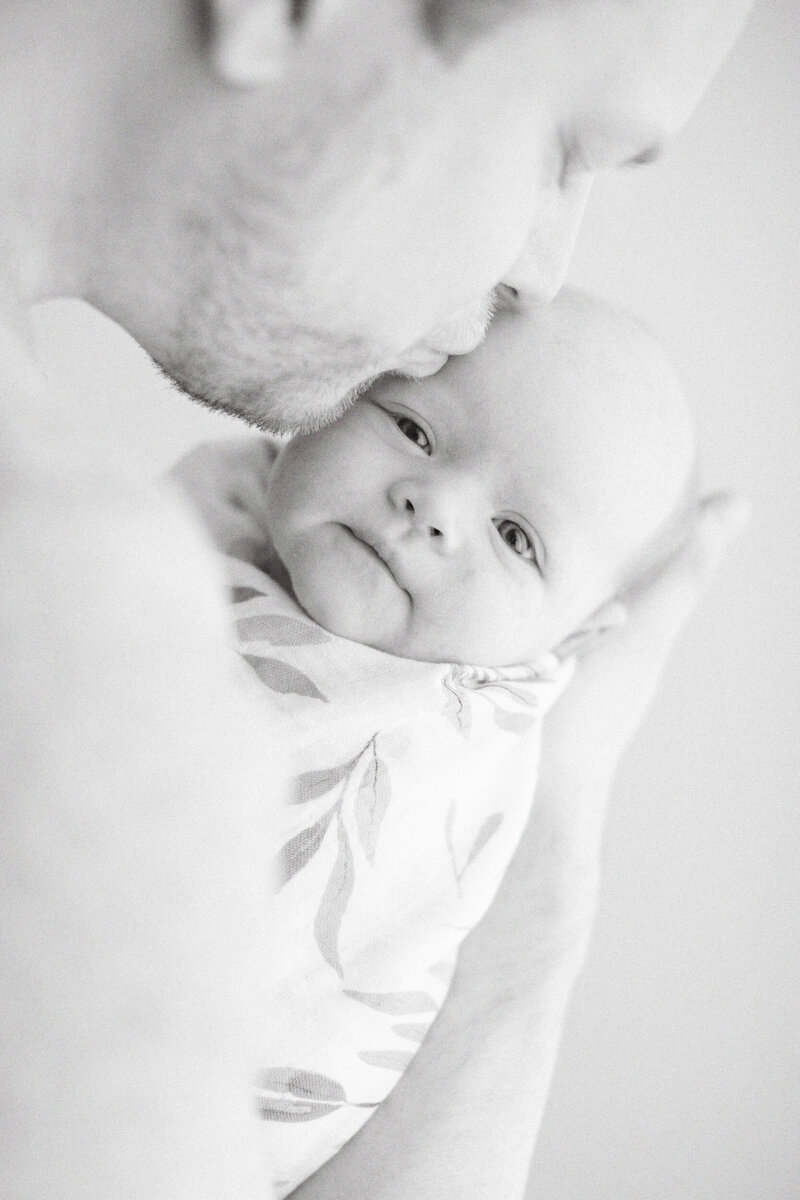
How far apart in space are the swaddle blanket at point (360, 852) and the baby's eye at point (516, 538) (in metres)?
0.14

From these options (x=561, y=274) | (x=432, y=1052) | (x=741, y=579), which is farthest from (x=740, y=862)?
(x=561, y=274)

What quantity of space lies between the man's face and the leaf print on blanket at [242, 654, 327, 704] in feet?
0.85

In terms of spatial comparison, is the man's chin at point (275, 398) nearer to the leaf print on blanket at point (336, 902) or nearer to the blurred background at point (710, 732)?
the leaf print on blanket at point (336, 902)

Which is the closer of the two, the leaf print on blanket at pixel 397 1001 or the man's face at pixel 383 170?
Result: the man's face at pixel 383 170

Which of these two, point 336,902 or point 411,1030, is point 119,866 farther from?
point 411,1030

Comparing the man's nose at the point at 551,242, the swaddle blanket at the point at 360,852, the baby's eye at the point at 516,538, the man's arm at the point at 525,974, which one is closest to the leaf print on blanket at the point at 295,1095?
the swaddle blanket at the point at 360,852

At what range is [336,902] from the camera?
Result: 3.11 ft

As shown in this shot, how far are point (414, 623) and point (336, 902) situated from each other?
0.29 m

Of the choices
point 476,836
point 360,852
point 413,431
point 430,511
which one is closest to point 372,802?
point 360,852

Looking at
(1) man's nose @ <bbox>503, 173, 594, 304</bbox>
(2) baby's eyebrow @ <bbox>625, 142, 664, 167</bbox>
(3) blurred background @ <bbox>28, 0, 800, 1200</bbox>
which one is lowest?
(3) blurred background @ <bbox>28, 0, 800, 1200</bbox>

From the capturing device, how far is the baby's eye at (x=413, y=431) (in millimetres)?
1153

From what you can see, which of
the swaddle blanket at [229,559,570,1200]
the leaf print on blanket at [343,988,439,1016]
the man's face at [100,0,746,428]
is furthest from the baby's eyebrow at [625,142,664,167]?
the leaf print on blanket at [343,988,439,1016]

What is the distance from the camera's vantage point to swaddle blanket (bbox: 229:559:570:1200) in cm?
93

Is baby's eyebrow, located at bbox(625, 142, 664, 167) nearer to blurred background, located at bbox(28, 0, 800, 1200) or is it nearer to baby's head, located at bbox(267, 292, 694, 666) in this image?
baby's head, located at bbox(267, 292, 694, 666)
